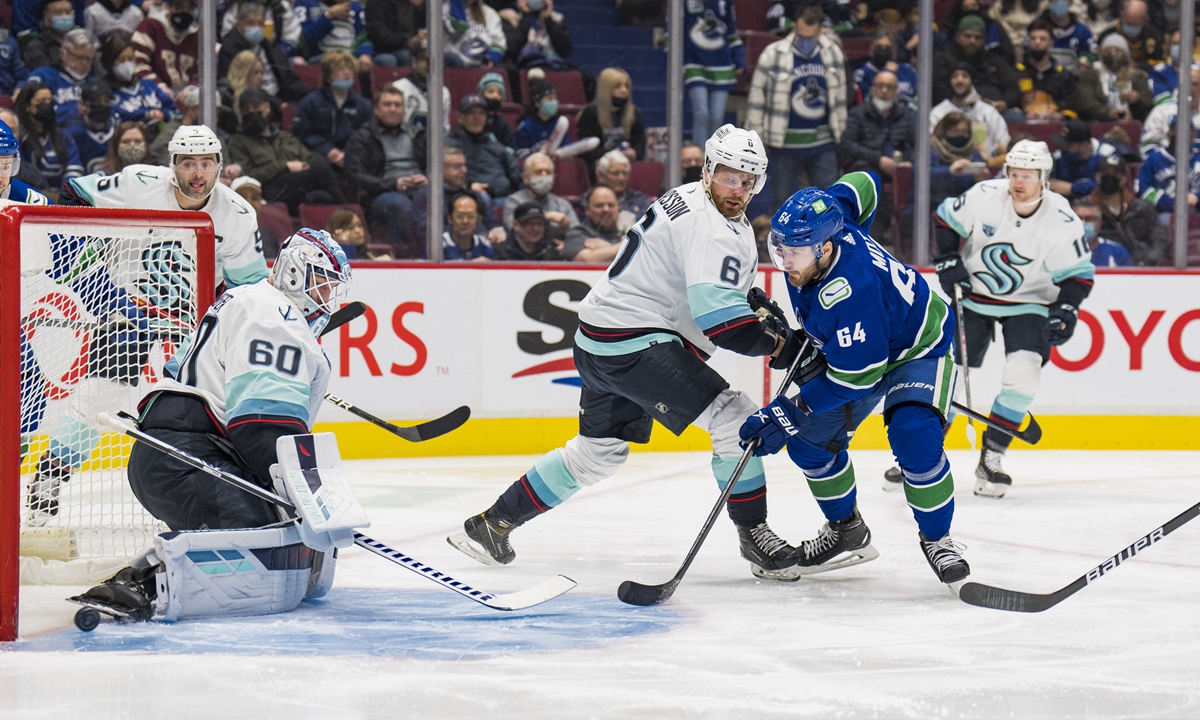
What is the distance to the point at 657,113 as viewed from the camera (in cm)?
621

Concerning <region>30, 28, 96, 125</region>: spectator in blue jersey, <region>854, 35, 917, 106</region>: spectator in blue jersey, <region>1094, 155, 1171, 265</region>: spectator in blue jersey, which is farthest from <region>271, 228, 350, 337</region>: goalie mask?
<region>1094, 155, 1171, 265</region>: spectator in blue jersey

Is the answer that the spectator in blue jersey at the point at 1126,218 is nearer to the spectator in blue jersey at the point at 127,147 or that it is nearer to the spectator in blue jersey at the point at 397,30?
the spectator in blue jersey at the point at 397,30

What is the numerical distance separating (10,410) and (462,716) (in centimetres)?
107

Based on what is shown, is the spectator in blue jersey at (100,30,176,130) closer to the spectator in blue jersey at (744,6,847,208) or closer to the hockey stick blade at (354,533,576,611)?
the spectator in blue jersey at (744,6,847,208)

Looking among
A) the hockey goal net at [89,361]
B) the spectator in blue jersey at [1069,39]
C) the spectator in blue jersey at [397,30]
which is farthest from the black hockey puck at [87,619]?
the spectator in blue jersey at [1069,39]

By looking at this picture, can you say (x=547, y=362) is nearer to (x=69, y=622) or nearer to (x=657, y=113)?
(x=657, y=113)

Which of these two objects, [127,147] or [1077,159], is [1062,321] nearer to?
[1077,159]

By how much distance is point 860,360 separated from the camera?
302 centimetres

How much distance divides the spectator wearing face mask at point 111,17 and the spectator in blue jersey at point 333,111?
29.5 inches

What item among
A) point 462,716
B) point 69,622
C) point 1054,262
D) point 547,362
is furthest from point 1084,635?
point 547,362

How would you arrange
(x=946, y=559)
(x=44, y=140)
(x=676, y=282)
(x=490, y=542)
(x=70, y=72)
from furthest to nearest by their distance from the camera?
(x=70, y=72) → (x=44, y=140) → (x=490, y=542) → (x=676, y=282) → (x=946, y=559)

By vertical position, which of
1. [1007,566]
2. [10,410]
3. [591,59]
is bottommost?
[1007,566]

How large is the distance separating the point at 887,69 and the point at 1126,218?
1.33 metres

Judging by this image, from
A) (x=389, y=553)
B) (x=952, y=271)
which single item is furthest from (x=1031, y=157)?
(x=389, y=553)
